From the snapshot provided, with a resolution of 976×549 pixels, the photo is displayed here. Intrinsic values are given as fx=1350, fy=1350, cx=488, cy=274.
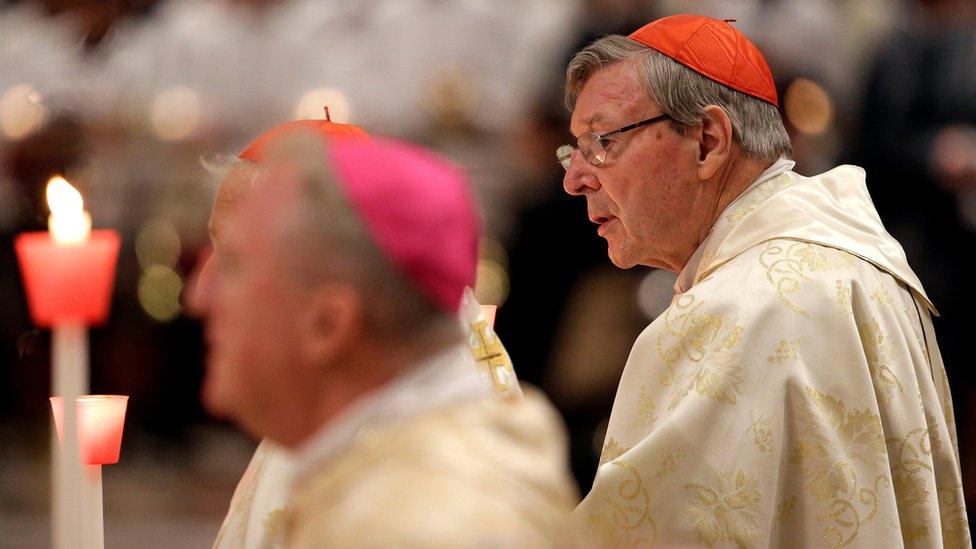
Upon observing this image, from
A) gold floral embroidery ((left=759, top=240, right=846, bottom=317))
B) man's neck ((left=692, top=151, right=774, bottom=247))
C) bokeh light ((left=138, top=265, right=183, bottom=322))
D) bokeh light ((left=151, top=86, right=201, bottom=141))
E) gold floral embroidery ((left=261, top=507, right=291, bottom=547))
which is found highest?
man's neck ((left=692, top=151, right=774, bottom=247))

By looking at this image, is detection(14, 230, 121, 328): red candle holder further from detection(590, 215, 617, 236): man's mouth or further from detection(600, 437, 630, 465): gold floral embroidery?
detection(590, 215, 617, 236): man's mouth

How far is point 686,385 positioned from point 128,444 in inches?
112

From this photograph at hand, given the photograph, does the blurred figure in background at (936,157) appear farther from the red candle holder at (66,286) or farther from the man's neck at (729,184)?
the red candle holder at (66,286)

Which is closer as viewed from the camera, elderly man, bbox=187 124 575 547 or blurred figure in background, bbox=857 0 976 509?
elderly man, bbox=187 124 575 547

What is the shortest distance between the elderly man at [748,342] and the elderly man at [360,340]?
1191 mm

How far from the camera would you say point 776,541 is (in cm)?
279

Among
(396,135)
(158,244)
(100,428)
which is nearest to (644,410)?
(100,428)

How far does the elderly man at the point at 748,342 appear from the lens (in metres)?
2.74

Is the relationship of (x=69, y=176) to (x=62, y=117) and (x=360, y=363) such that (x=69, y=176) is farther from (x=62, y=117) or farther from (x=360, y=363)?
(x=360, y=363)

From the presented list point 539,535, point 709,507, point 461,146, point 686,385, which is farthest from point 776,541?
point 461,146

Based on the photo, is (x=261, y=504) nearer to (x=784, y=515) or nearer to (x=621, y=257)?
(x=784, y=515)

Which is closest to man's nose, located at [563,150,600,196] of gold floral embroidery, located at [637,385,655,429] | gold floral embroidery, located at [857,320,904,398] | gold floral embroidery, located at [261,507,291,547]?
gold floral embroidery, located at [637,385,655,429]

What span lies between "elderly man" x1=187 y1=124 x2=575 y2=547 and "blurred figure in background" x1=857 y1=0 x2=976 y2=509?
347cm

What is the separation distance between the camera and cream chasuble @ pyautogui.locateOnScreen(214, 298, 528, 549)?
7.20ft
